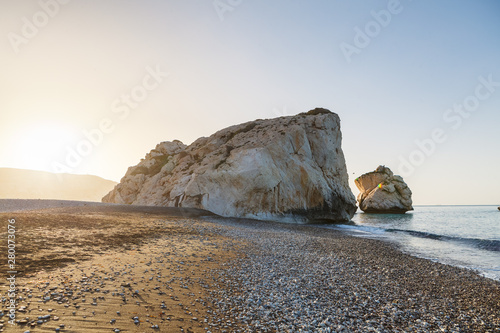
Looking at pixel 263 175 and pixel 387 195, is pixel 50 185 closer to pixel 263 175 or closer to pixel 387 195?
pixel 263 175

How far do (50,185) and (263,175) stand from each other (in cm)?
18585

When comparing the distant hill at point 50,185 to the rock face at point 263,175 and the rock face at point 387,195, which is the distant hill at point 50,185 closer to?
the rock face at point 263,175

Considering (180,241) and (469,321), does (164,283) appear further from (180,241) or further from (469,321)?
(469,321)

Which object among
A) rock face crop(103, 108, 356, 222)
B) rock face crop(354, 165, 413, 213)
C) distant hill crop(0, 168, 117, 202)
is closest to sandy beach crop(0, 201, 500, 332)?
rock face crop(103, 108, 356, 222)

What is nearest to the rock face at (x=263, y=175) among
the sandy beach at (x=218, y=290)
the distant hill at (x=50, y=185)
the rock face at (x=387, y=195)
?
the sandy beach at (x=218, y=290)

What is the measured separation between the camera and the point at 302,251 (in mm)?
17250

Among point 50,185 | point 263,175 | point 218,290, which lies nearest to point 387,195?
point 263,175

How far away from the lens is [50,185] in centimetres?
17388

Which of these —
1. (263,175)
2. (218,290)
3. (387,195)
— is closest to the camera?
(218,290)

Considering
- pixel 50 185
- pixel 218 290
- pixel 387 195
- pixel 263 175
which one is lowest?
pixel 218 290

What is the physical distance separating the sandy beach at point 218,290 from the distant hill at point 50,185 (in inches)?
6052

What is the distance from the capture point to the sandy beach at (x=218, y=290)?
687cm

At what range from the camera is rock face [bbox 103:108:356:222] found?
41062 millimetres

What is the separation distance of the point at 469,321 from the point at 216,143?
1841 inches
